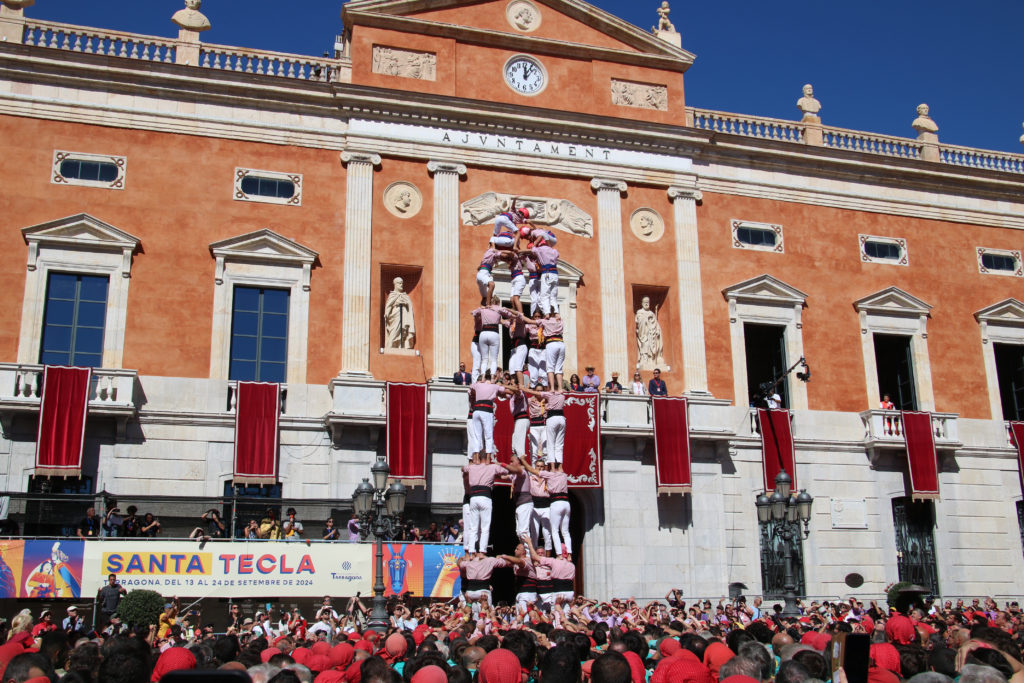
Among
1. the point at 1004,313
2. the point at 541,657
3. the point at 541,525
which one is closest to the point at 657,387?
the point at 541,525

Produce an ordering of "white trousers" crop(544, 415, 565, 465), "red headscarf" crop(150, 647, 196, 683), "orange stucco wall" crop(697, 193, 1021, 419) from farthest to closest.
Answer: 1. "orange stucco wall" crop(697, 193, 1021, 419)
2. "white trousers" crop(544, 415, 565, 465)
3. "red headscarf" crop(150, 647, 196, 683)

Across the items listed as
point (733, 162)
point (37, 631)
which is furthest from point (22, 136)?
point (733, 162)

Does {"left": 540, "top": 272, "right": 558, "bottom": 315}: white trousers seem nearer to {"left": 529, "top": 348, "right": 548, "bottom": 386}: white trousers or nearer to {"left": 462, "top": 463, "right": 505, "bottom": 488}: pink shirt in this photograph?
{"left": 529, "top": 348, "right": 548, "bottom": 386}: white trousers

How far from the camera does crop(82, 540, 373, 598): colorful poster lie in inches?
797

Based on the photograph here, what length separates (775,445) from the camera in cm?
3064

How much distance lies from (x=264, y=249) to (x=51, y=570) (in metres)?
10.8

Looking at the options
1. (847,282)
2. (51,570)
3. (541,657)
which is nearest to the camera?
(541,657)

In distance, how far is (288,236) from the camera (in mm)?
28312

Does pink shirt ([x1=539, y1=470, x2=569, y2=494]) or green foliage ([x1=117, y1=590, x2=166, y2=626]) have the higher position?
pink shirt ([x1=539, y1=470, x2=569, y2=494])

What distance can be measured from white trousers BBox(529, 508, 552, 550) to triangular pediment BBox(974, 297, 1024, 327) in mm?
22918

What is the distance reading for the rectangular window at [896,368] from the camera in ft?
110

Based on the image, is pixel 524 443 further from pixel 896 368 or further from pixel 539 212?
pixel 896 368

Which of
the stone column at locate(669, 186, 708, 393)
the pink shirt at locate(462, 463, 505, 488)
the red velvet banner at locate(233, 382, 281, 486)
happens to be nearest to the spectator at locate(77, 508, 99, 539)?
the red velvet banner at locate(233, 382, 281, 486)

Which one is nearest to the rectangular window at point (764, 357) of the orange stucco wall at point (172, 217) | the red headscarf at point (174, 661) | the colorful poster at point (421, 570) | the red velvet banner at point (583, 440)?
the red velvet banner at point (583, 440)
